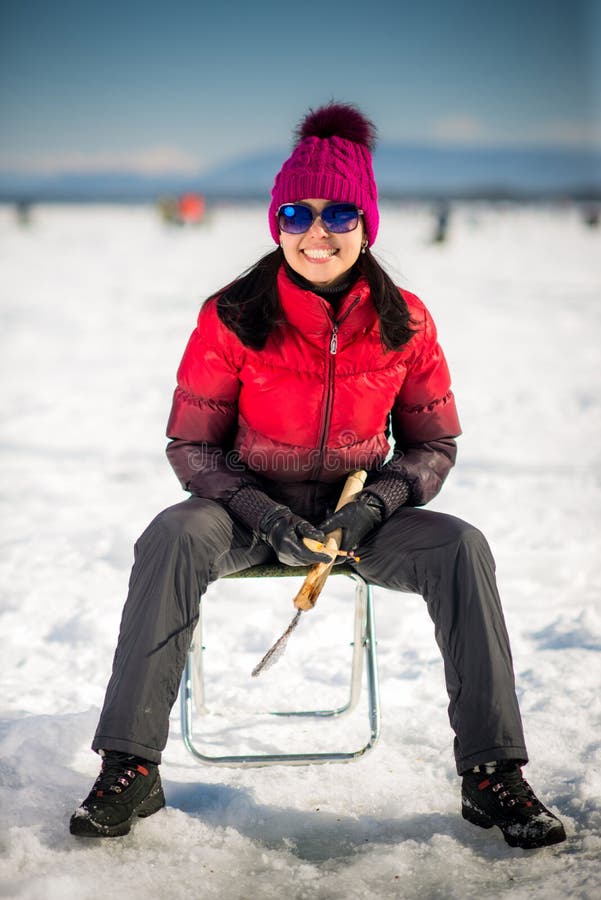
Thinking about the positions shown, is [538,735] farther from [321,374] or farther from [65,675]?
[65,675]

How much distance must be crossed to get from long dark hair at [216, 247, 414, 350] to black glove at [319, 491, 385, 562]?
0.43 metres

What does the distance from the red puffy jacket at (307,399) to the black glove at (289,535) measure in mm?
154

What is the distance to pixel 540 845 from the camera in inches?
81.6

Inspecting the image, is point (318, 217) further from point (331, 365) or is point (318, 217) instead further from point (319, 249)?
point (331, 365)

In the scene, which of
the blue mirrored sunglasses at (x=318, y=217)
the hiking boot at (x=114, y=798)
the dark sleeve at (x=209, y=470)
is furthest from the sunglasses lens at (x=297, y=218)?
the hiking boot at (x=114, y=798)

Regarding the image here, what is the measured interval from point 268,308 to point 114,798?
1.28 m

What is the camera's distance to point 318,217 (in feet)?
8.22

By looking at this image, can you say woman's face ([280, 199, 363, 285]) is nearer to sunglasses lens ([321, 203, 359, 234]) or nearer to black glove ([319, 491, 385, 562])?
sunglasses lens ([321, 203, 359, 234])

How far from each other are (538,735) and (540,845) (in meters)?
0.64

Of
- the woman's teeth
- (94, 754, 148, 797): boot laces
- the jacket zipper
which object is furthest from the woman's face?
(94, 754, 148, 797): boot laces

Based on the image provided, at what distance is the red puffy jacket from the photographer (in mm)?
2490

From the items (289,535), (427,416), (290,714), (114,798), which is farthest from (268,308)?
(114,798)

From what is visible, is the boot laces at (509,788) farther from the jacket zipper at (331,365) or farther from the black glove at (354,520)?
the jacket zipper at (331,365)

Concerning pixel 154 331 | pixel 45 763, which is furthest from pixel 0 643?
pixel 154 331
